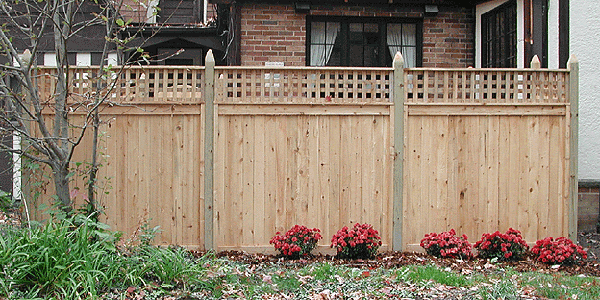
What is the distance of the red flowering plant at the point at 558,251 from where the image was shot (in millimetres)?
6383

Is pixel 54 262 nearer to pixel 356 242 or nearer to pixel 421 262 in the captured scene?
pixel 356 242

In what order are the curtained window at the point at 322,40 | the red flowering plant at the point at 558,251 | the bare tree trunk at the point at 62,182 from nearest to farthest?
the bare tree trunk at the point at 62,182
the red flowering plant at the point at 558,251
the curtained window at the point at 322,40

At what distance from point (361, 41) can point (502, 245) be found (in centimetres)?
492

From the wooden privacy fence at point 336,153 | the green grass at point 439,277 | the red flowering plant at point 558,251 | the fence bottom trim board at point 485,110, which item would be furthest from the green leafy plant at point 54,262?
the red flowering plant at point 558,251

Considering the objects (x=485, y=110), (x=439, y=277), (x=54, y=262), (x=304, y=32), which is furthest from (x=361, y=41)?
(x=54, y=262)

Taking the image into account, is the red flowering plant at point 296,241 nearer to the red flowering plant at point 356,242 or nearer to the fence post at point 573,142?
the red flowering plant at point 356,242

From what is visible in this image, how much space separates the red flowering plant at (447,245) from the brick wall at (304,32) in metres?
4.35

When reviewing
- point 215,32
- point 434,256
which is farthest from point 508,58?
point 215,32

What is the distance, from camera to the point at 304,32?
33.1 feet

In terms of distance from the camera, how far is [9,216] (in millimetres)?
6016

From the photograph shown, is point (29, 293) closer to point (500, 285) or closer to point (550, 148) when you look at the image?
point (500, 285)

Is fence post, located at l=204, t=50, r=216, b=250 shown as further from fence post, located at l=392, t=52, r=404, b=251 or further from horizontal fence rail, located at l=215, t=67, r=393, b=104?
fence post, located at l=392, t=52, r=404, b=251

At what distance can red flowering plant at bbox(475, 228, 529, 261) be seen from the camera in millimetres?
6588

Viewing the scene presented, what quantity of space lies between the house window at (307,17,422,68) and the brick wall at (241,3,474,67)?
138mm
